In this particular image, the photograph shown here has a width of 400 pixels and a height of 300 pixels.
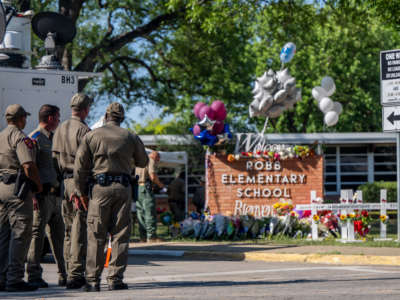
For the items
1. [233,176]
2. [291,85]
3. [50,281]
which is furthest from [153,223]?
[50,281]

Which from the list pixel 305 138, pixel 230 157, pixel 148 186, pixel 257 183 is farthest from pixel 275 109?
pixel 305 138

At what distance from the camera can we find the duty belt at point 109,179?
782cm

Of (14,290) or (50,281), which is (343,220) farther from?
(14,290)

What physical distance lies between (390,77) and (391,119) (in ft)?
2.51

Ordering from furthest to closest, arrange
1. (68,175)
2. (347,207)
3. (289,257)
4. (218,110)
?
(218,110), (347,207), (289,257), (68,175)

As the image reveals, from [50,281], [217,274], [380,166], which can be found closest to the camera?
[50,281]

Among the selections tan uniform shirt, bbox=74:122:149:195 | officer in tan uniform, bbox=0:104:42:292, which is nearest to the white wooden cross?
tan uniform shirt, bbox=74:122:149:195

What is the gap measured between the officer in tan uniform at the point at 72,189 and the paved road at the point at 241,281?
0.96ft

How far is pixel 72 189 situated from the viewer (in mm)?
8227

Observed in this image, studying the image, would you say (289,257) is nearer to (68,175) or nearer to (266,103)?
(68,175)

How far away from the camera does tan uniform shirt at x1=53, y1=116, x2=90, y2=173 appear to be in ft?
27.3

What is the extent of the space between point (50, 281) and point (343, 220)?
749 centimetres

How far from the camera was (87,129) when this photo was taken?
8328mm

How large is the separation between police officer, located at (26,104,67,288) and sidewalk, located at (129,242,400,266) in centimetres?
491
